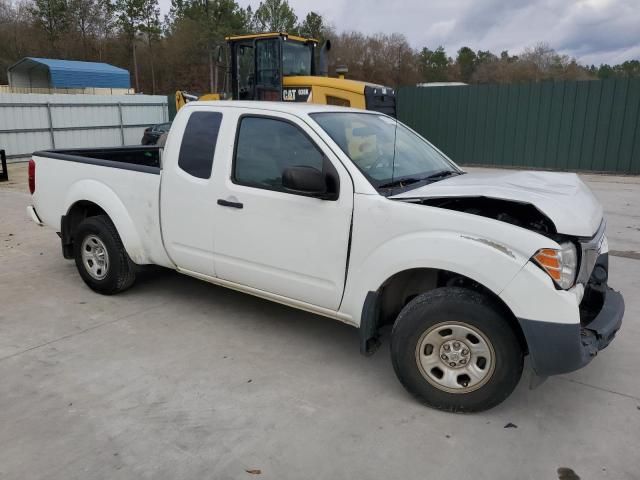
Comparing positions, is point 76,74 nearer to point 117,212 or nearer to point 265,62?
point 265,62

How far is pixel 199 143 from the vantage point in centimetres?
446

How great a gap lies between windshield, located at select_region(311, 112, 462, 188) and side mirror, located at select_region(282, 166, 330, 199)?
0.31 meters

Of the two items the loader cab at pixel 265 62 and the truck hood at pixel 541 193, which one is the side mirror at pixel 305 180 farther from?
the loader cab at pixel 265 62

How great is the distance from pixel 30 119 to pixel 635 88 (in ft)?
62.7

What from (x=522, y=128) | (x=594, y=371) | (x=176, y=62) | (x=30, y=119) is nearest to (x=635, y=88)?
(x=522, y=128)

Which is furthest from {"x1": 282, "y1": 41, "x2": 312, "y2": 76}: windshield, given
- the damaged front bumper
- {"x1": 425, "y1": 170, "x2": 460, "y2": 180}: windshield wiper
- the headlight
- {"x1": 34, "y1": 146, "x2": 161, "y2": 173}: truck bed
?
the damaged front bumper

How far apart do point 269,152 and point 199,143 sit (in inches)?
28.0

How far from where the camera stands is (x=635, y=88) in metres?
15.4

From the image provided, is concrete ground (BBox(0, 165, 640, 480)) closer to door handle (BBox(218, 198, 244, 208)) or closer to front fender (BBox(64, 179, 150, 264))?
front fender (BBox(64, 179, 150, 264))

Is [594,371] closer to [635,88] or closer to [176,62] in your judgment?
[635,88]

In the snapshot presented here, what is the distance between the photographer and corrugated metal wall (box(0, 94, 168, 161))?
18.7 metres

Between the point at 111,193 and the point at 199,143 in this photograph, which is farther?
the point at 111,193

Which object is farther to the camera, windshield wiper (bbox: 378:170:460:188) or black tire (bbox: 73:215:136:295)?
black tire (bbox: 73:215:136:295)

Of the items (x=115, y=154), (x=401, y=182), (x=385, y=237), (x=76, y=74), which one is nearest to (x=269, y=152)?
(x=401, y=182)
